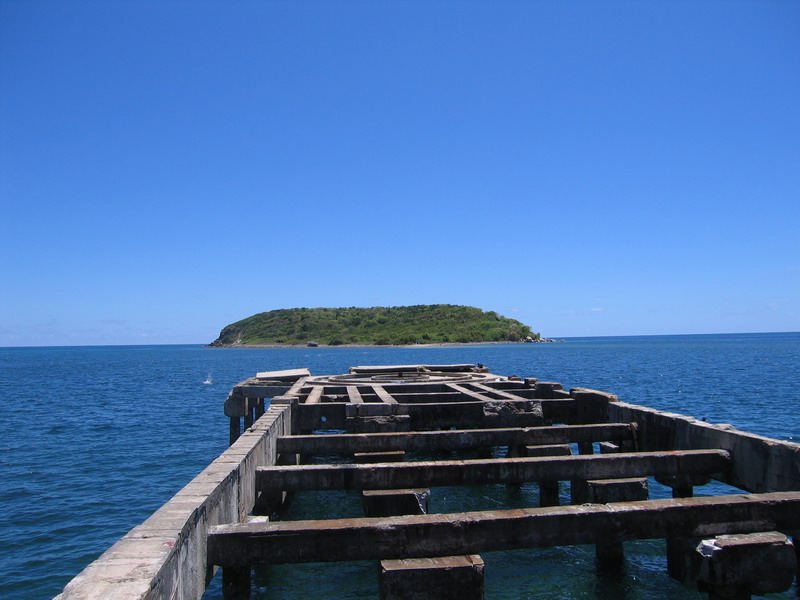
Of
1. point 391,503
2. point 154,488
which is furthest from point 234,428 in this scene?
point 391,503

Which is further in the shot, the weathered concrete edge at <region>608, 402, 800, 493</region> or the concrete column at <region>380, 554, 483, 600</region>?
the weathered concrete edge at <region>608, 402, 800, 493</region>

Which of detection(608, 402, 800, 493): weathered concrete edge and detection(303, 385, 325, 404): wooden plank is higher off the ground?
detection(303, 385, 325, 404): wooden plank

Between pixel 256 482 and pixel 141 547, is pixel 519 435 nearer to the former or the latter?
pixel 256 482

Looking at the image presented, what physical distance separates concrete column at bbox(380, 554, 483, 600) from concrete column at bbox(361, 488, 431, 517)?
6.64 ft

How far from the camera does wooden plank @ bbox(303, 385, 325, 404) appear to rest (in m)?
15.0

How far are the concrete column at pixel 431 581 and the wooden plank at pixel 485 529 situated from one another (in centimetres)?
36

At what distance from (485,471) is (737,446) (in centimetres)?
409

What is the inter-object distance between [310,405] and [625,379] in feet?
167

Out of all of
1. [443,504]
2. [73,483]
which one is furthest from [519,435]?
[73,483]

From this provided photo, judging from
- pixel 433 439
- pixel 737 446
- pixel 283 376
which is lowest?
pixel 433 439

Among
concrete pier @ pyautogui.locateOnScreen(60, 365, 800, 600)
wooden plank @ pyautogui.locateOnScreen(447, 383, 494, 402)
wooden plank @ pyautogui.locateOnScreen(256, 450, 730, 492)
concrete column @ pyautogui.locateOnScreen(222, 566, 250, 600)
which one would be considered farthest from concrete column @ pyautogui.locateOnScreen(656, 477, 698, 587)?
wooden plank @ pyautogui.locateOnScreen(447, 383, 494, 402)

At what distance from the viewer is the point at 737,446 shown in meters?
Result: 9.14

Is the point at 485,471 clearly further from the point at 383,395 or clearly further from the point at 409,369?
the point at 409,369

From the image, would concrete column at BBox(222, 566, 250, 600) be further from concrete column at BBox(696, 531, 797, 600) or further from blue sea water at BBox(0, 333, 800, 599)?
concrete column at BBox(696, 531, 797, 600)
